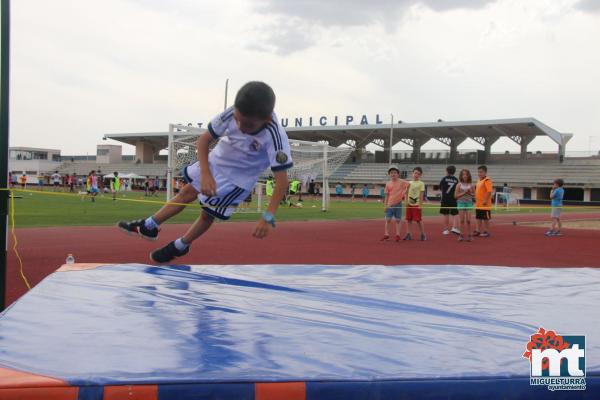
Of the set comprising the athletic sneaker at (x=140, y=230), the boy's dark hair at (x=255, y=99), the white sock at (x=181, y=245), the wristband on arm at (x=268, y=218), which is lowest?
the white sock at (x=181, y=245)

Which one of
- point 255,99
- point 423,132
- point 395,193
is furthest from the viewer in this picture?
point 423,132

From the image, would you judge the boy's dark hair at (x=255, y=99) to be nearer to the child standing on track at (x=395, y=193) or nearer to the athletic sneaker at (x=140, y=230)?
the athletic sneaker at (x=140, y=230)

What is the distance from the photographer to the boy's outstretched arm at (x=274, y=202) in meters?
3.13

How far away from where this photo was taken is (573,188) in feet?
119

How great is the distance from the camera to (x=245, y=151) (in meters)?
3.47

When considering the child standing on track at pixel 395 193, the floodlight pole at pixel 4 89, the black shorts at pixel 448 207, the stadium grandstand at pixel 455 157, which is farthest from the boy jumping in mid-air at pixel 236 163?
the stadium grandstand at pixel 455 157

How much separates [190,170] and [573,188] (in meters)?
38.1

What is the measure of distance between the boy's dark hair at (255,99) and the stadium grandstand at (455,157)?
3560cm

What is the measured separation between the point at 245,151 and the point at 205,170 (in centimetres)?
32

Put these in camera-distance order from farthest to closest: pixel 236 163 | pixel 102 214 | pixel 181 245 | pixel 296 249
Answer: pixel 102 214, pixel 296 249, pixel 181 245, pixel 236 163

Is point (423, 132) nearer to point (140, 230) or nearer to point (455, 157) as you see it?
point (455, 157)

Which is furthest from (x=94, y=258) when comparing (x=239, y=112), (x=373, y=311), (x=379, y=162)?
(x=379, y=162)

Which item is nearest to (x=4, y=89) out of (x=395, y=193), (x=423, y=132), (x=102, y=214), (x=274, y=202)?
(x=274, y=202)

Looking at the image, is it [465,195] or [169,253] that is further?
[465,195]
